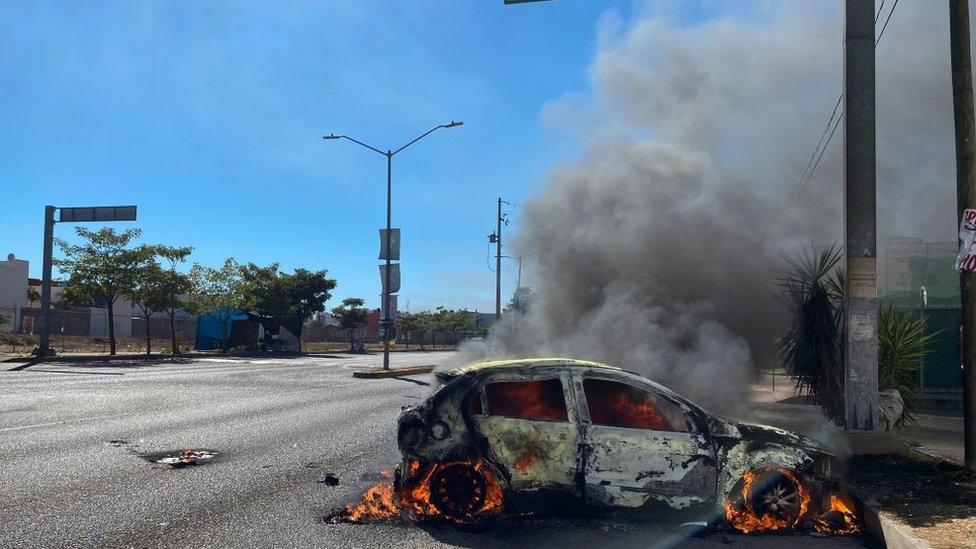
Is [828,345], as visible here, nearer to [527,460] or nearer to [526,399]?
[526,399]

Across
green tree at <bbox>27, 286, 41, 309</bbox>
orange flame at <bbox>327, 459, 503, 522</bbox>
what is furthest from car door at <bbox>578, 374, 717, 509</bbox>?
green tree at <bbox>27, 286, 41, 309</bbox>

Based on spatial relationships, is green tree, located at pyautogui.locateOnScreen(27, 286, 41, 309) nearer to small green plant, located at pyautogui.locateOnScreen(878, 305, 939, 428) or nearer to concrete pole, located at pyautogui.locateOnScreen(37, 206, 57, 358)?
concrete pole, located at pyautogui.locateOnScreen(37, 206, 57, 358)

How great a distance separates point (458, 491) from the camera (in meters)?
5.84

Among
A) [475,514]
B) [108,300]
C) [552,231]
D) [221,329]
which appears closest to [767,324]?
[552,231]

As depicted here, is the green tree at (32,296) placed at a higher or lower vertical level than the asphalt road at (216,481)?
higher

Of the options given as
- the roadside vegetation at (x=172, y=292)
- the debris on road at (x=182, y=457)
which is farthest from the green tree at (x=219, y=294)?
the debris on road at (x=182, y=457)

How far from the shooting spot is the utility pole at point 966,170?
23.8 ft

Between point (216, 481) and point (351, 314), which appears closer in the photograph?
point (216, 481)

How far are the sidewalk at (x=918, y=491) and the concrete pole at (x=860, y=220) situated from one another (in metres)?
0.55

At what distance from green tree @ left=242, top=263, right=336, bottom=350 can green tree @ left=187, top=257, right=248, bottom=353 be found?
5.44 ft

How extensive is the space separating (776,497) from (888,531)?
30.6 inches

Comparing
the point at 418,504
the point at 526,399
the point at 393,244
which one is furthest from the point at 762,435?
the point at 393,244

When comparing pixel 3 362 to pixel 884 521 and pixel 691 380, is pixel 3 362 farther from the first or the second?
pixel 884 521

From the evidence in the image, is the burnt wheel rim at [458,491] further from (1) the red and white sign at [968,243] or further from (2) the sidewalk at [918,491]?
(1) the red and white sign at [968,243]
